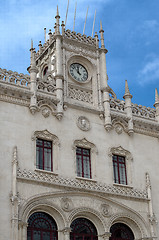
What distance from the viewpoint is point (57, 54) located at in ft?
98.2

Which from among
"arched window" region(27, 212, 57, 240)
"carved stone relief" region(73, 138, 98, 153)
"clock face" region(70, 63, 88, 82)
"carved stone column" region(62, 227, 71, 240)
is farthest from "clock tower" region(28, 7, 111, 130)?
"carved stone column" region(62, 227, 71, 240)

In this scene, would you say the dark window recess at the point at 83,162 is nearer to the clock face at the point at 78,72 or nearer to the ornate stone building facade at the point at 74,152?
the ornate stone building facade at the point at 74,152

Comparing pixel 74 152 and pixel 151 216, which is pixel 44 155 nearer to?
pixel 74 152

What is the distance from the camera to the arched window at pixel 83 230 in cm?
2636

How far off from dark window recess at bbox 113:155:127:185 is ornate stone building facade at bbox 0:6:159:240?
0.06 metres

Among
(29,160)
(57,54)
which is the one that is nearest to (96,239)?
(29,160)

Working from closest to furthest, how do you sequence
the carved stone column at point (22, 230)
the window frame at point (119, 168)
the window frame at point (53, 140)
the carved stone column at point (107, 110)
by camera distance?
the carved stone column at point (22, 230) < the window frame at point (53, 140) < the window frame at point (119, 168) < the carved stone column at point (107, 110)

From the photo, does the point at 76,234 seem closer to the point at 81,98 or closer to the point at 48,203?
the point at 48,203

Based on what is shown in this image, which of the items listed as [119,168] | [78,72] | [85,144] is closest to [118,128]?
[119,168]

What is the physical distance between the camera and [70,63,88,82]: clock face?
1202 inches

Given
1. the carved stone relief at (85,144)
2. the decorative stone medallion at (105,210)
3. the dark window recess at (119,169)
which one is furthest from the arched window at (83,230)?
the carved stone relief at (85,144)

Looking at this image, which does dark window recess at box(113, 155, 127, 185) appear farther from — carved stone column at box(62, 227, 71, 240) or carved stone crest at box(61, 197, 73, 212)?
carved stone column at box(62, 227, 71, 240)

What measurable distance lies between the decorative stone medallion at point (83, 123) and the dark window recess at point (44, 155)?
227 centimetres

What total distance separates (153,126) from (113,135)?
3234 millimetres
